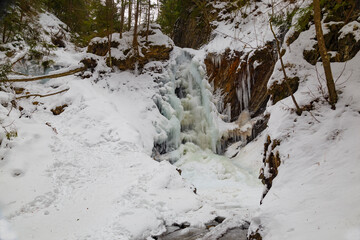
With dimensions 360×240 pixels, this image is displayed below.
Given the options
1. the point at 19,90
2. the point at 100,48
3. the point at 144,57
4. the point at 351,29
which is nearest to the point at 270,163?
the point at 351,29

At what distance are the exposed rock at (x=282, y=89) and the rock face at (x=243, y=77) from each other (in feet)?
17.8

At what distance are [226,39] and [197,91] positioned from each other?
363cm

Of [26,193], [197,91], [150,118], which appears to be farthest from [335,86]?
[197,91]

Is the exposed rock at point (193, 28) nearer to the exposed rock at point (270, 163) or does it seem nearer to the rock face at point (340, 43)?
the rock face at point (340, 43)

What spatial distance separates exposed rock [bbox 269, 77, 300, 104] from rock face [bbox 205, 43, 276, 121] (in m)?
5.42

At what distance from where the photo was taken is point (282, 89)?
17.3 feet

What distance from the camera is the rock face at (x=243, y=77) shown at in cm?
1082

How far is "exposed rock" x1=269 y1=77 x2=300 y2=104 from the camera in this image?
508 centimetres

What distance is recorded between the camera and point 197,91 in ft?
42.5

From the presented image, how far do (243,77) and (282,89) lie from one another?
648 cm

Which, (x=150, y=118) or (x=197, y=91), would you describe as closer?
(x=150, y=118)

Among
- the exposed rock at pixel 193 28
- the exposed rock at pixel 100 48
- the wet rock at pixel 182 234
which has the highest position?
the exposed rock at pixel 193 28

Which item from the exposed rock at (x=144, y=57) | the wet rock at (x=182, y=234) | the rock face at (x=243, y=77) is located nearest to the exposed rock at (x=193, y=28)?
the exposed rock at (x=144, y=57)

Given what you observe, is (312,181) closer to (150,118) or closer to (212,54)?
(150,118)
